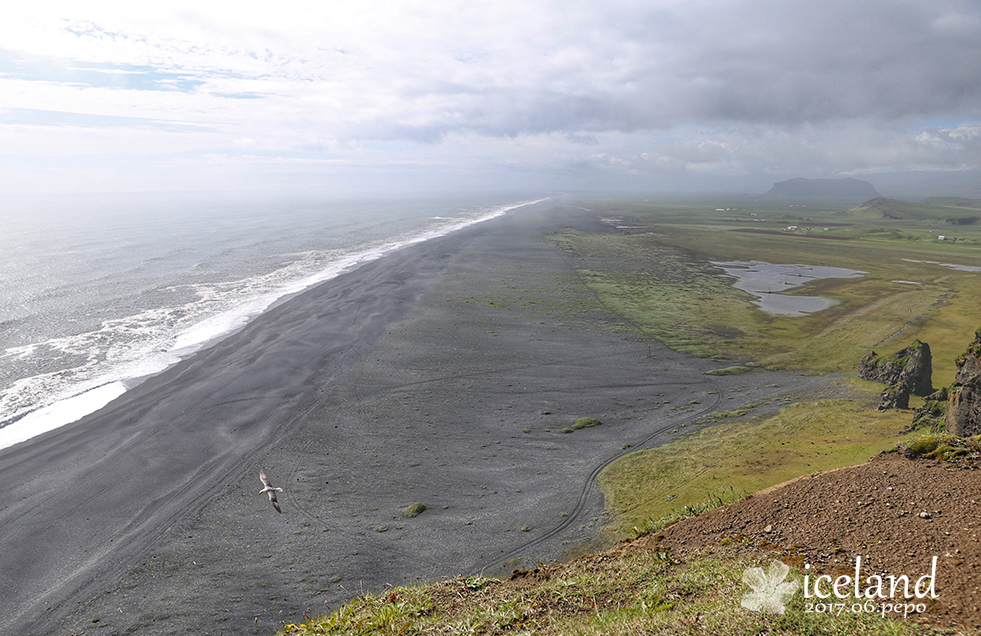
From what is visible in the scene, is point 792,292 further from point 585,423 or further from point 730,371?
point 585,423

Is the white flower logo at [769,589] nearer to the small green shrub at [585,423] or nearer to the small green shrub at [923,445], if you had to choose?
the small green shrub at [923,445]

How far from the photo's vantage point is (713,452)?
21.5 m

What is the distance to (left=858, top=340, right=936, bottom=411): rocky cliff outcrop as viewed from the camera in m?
24.4

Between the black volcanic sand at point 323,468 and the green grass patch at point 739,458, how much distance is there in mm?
1452

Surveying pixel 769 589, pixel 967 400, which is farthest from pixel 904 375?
pixel 769 589

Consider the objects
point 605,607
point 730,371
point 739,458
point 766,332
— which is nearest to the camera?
point 605,607

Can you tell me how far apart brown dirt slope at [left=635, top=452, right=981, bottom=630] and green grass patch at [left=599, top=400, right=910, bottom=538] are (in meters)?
4.14

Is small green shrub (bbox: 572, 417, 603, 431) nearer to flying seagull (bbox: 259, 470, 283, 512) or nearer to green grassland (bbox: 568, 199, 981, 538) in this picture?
green grassland (bbox: 568, 199, 981, 538)

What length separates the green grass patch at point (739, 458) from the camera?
17594mm

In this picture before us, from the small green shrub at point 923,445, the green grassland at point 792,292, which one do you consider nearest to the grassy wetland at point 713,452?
the green grassland at point 792,292

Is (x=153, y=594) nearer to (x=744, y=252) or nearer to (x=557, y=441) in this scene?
(x=557, y=441)

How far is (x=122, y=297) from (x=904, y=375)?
7255cm

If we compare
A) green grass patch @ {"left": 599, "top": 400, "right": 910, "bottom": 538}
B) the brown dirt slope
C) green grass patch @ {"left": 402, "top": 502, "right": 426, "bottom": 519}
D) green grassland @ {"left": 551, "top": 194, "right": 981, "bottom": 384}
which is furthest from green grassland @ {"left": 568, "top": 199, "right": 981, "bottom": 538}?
green grass patch @ {"left": 402, "top": 502, "right": 426, "bottom": 519}

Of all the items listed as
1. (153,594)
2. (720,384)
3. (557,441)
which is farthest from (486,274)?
(153,594)
